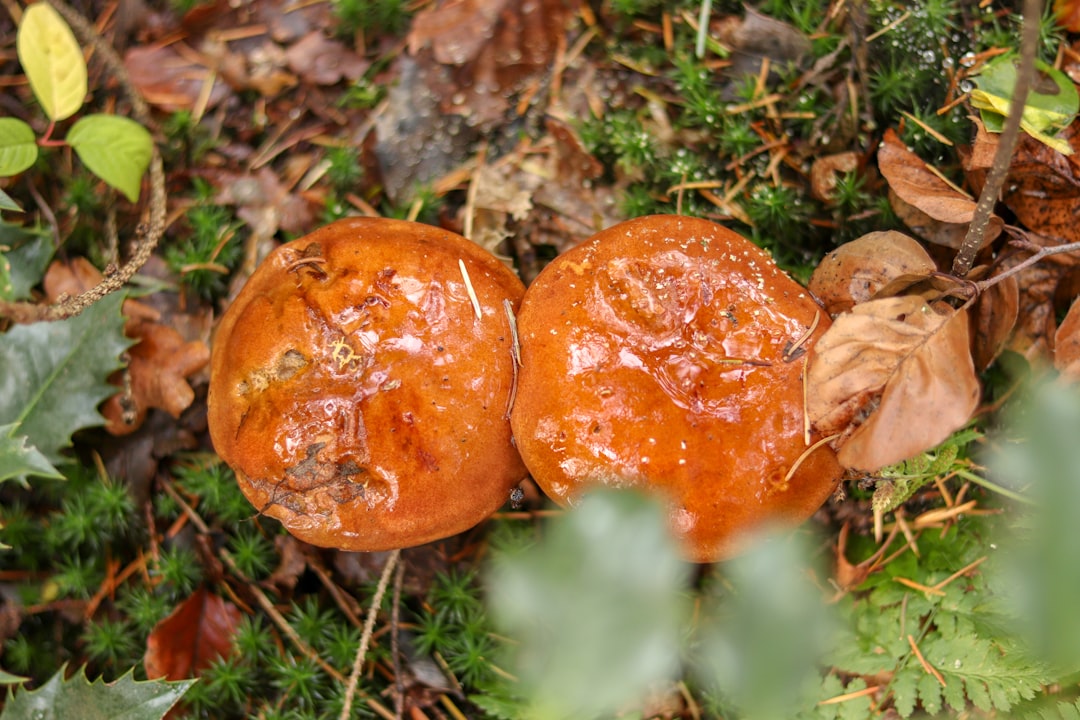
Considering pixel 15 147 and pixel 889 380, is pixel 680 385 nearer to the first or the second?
pixel 889 380

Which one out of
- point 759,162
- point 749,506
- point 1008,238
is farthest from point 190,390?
point 1008,238

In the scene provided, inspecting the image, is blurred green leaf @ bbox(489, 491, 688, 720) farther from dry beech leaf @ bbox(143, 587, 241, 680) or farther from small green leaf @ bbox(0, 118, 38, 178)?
small green leaf @ bbox(0, 118, 38, 178)

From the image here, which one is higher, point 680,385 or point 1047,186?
point 1047,186

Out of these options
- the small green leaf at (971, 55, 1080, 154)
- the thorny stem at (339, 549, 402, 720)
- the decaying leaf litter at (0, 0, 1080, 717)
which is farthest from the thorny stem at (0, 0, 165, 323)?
the small green leaf at (971, 55, 1080, 154)

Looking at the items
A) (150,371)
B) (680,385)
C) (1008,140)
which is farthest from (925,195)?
(150,371)

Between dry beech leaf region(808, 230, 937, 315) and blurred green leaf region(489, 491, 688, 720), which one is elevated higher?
blurred green leaf region(489, 491, 688, 720)

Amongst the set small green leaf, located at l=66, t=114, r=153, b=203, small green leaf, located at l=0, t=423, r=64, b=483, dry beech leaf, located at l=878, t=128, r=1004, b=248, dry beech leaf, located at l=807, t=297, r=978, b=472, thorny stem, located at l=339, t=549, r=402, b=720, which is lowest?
thorny stem, located at l=339, t=549, r=402, b=720
